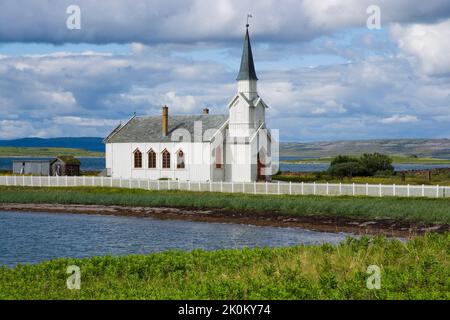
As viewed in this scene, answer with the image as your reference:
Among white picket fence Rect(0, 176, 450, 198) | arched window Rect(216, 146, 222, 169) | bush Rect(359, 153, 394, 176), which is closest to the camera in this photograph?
white picket fence Rect(0, 176, 450, 198)

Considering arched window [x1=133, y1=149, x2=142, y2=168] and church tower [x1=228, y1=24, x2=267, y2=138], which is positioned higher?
church tower [x1=228, y1=24, x2=267, y2=138]

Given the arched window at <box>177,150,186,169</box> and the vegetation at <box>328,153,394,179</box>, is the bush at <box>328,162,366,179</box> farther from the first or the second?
the arched window at <box>177,150,186,169</box>

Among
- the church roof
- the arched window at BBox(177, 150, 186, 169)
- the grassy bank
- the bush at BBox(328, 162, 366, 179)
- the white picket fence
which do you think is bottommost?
the grassy bank

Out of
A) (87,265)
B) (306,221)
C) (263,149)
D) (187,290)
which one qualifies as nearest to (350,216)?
(306,221)

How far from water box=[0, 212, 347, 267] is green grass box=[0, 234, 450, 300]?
8.71 meters

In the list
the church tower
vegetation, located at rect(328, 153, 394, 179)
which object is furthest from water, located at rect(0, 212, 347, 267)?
vegetation, located at rect(328, 153, 394, 179)

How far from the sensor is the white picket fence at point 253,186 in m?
43.0

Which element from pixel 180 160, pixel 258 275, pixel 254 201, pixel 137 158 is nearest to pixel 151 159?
pixel 137 158

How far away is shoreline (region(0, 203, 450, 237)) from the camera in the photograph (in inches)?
1384

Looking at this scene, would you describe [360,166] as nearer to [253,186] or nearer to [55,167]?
[253,186]

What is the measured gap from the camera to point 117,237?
33.8 m

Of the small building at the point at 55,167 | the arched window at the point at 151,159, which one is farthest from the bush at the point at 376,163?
the small building at the point at 55,167

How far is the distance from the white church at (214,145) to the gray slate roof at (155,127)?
84 mm

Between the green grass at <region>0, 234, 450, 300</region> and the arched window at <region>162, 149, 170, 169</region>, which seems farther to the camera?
the arched window at <region>162, 149, 170, 169</region>
